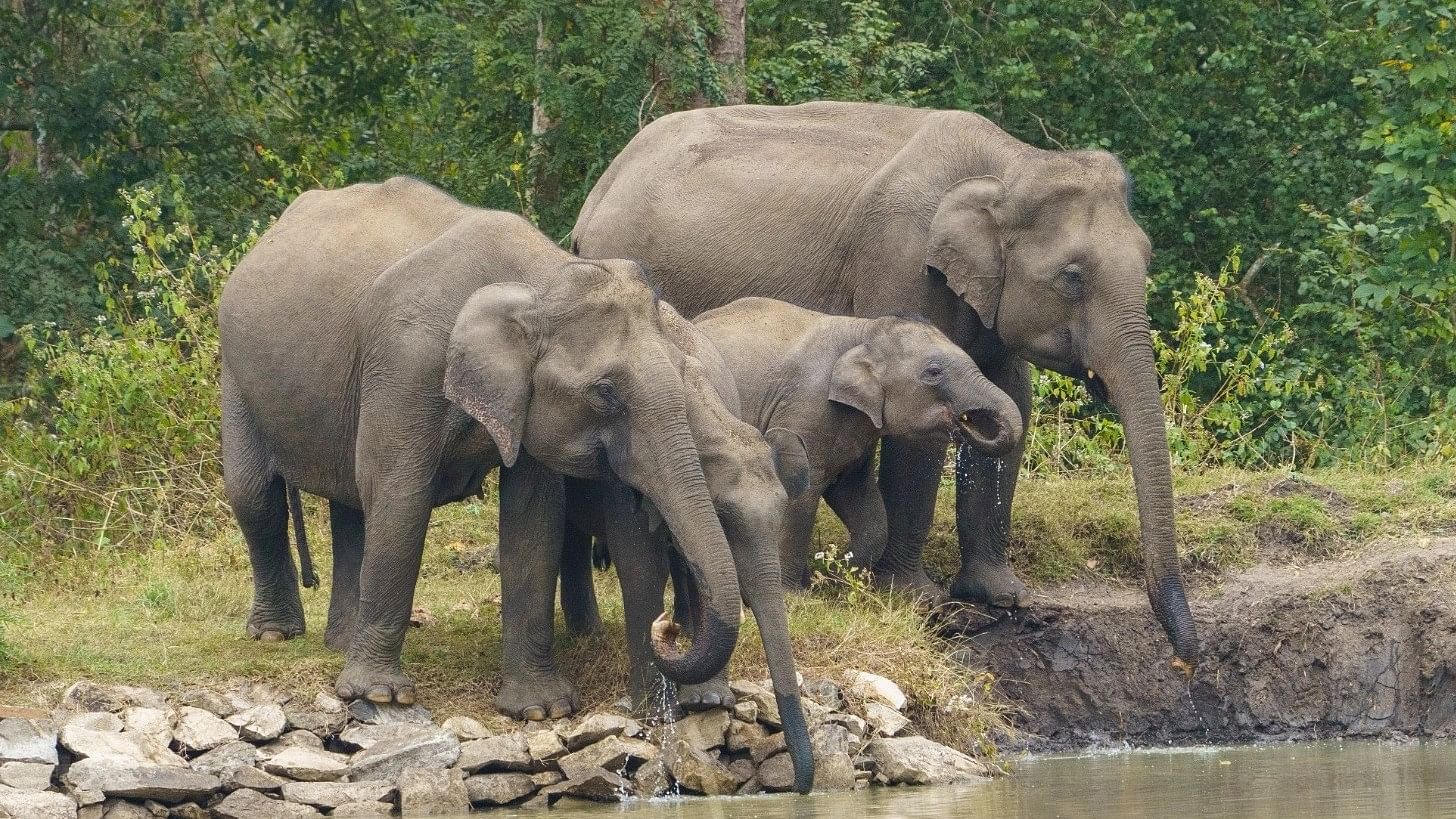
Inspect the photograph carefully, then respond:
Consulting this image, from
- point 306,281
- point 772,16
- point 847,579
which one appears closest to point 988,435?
point 847,579

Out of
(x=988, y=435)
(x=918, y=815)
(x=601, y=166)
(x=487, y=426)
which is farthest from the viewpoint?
(x=601, y=166)

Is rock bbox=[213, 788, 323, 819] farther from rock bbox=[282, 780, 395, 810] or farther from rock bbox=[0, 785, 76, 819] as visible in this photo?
rock bbox=[0, 785, 76, 819]

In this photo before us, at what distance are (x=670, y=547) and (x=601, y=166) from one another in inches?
236

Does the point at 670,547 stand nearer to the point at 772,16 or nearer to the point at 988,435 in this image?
the point at 988,435

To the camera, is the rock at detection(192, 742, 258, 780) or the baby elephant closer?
the rock at detection(192, 742, 258, 780)

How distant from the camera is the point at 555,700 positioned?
978 centimetres

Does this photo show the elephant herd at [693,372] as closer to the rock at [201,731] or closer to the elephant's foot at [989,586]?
the elephant's foot at [989,586]

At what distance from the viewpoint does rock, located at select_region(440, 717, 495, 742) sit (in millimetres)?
9445

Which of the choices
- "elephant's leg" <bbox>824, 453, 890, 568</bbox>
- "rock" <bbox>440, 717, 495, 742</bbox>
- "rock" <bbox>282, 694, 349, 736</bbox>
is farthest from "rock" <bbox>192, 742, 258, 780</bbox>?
"elephant's leg" <bbox>824, 453, 890, 568</bbox>

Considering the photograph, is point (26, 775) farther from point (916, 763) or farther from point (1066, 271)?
point (1066, 271)

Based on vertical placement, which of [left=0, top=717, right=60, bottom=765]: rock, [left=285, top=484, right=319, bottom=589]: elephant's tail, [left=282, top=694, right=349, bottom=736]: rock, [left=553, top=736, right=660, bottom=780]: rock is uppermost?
[left=285, top=484, right=319, bottom=589]: elephant's tail

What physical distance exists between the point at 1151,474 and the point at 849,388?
133 centimetres

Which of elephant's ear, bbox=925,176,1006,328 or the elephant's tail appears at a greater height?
elephant's ear, bbox=925,176,1006,328

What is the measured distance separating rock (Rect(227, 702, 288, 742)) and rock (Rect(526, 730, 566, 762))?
951mm
